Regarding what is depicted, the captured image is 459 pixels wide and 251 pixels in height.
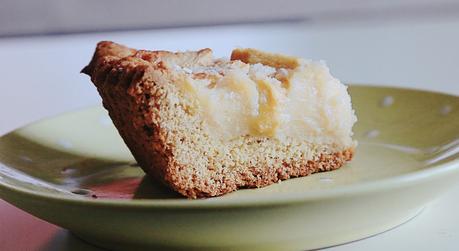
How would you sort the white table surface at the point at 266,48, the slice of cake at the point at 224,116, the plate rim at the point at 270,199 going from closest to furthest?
the plate rim at the point at 270,199, the slice of cake at the point at 224,116, the white table surface at the point at 266,48

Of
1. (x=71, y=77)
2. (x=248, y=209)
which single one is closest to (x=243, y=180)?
(x=248, y=209)

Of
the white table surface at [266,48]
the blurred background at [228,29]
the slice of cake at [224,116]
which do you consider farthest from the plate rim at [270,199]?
the blurred background at [228,29]

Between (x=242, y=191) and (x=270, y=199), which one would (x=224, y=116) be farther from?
(x=270, y=199)

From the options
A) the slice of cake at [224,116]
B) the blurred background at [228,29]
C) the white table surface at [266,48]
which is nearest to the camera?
the slice of cake at [224,116]

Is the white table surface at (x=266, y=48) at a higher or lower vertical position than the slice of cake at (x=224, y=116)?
higher

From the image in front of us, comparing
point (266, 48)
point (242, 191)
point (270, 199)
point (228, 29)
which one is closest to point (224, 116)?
point (242, 191)

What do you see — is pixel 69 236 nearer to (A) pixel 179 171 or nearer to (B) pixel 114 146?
(A) pixel 179 171

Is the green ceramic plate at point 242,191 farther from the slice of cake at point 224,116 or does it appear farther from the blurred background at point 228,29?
the blurred background at point 228,29
